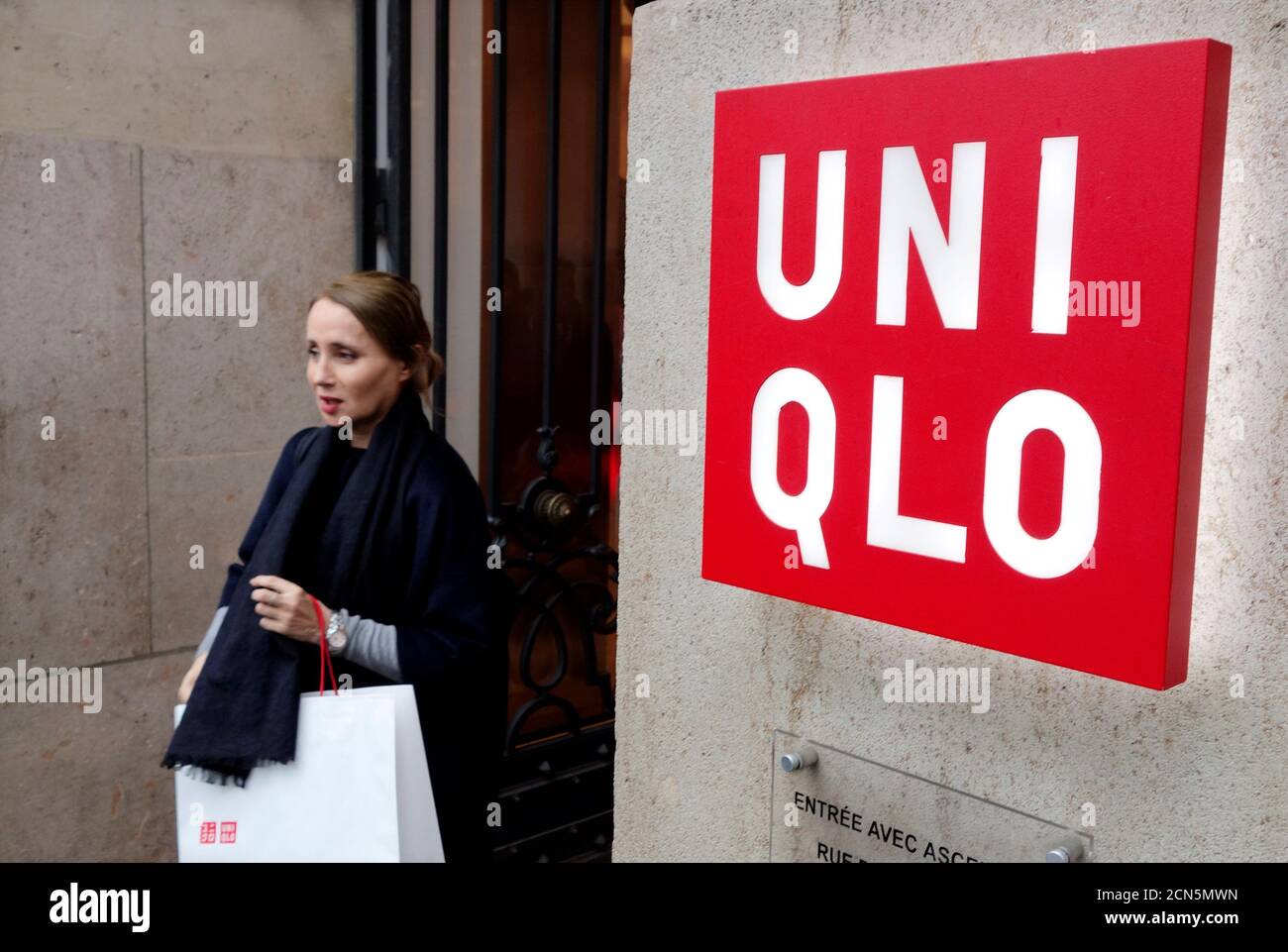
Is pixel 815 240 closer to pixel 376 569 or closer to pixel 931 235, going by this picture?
pixel 931 235

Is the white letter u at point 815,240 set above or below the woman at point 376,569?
above

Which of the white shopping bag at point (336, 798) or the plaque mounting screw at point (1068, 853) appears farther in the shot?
the white shopping bag at point (336, 798)

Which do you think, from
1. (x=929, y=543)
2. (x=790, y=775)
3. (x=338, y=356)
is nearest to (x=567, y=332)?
(x=338, y=356)

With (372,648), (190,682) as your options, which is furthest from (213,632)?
(372,648)

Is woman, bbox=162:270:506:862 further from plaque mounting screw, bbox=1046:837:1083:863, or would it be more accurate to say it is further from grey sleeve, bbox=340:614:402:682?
plaque mounting screw, bbox=1046:837:1083:863

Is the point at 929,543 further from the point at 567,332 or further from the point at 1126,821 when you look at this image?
the point at 567,332

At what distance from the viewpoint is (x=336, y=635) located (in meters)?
2.98

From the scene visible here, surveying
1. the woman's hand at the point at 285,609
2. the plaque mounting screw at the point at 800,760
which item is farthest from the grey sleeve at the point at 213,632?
the plaque mounting screw at the point at 800,760

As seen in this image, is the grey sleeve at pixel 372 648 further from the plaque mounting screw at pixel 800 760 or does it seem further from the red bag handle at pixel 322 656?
the plaque mounting screw at pixel 800 760

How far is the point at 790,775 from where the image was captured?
263cm

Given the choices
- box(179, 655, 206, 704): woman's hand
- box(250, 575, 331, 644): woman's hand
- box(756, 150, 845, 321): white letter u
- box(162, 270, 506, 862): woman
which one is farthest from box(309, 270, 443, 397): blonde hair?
box(756, 150, 845, 321): white letter u

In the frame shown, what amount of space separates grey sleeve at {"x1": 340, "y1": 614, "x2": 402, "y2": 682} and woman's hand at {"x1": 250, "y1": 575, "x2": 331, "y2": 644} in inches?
3.0

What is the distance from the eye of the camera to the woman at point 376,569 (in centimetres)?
299
